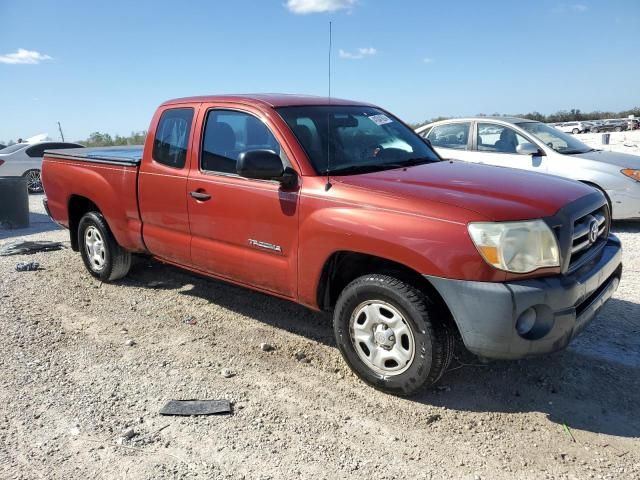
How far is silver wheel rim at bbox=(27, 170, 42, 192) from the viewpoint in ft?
47.2

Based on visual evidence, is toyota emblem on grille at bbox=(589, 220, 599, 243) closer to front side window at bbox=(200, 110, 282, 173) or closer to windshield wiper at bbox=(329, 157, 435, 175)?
windshield wiper at bbox=(329, 157, 435, 175)

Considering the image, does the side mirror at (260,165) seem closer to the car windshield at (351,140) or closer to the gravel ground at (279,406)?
the car windshield at (351,140)

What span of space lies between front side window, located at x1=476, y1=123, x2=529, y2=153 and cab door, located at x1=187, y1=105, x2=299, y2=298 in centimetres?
520

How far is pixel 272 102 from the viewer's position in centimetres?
420

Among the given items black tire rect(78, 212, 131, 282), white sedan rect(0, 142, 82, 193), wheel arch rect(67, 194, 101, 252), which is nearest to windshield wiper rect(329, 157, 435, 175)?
black tire rect(78, 212, 131, 282)

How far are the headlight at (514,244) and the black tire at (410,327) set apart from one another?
492mm

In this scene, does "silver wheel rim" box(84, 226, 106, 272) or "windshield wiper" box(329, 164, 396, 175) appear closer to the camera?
"windshield wiper" box(329, 164, 396, 175)

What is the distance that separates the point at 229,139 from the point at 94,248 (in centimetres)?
250

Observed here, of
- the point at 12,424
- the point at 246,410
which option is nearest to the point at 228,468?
the point at 246,410

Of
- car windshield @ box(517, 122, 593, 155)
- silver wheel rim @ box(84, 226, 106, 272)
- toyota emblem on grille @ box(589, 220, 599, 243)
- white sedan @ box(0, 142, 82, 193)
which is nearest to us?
toyota emblem on grille @ box(589, 220, 599, 243)

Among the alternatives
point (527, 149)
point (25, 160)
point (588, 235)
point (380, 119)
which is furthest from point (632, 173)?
point (25, 160)

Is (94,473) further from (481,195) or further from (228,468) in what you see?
(481,195)

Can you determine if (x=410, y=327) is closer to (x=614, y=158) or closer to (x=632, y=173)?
(x=632, y=173)

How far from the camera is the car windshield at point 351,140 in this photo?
3.88 m
